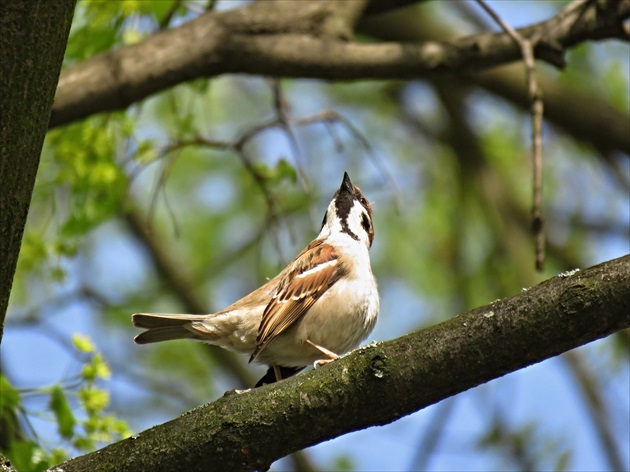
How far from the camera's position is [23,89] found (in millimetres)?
3123

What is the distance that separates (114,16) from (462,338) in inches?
137

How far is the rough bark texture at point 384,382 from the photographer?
10.1 feet

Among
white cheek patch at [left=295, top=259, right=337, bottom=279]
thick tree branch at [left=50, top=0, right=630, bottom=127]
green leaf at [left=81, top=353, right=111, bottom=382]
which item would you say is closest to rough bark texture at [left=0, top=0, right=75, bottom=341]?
green leaf at [left=81, top=353, right=111, bottom=382]

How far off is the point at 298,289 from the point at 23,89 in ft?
8.90

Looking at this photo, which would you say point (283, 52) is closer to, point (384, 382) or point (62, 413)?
point (62, 413)

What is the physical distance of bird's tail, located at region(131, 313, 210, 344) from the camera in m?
5.49

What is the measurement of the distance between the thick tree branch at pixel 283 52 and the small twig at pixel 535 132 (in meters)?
0.22

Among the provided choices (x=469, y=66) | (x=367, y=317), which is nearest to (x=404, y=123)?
→ (x=469, y=66)

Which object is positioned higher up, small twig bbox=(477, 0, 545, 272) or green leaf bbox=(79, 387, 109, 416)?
small twig bbox=(477, 0, 545, 272)

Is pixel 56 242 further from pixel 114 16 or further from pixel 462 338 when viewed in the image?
pixel 462 338

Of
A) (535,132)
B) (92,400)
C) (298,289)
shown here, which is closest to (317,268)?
(298,289)

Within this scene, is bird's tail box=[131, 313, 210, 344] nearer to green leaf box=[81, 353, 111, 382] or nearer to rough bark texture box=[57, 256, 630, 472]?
green leaf box=[81, 353, 111, 382]

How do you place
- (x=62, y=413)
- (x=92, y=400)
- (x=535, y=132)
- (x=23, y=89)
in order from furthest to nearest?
(x=535, y=132)
(x=92, y=400)
(x=62, y=413)
(x=23, y=89)

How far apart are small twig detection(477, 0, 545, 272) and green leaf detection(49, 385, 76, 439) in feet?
8.10
